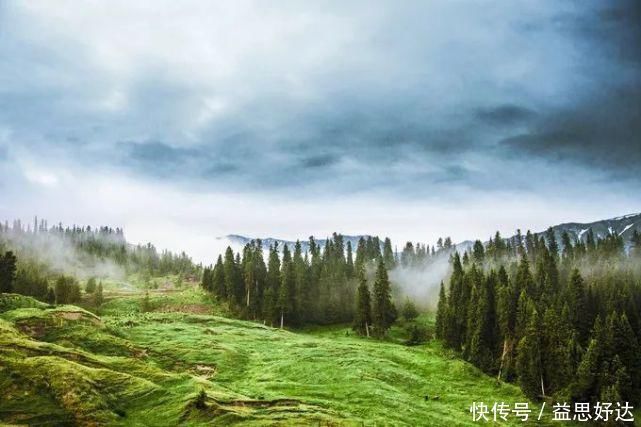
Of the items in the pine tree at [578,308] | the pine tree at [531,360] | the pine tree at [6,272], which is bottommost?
the pine tree at [531,360]

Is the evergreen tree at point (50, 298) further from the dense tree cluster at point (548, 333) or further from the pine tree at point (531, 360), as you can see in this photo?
the pine tree at point (531, 360)

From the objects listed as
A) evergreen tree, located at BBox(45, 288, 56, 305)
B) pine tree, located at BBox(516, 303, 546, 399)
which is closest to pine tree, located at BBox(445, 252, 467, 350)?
pine tree, located at BBox(516, 303, 546, 399)

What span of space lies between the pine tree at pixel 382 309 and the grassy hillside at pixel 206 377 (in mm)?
18773

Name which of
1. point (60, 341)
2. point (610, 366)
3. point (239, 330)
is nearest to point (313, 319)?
point (239, 330)

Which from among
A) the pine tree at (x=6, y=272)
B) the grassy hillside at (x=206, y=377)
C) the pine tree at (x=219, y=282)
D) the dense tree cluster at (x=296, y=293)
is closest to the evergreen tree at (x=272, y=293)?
the dense tree cluster at (x=296, y=293)

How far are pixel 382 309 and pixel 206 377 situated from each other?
73815 mm

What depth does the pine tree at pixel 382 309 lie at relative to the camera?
11938cm

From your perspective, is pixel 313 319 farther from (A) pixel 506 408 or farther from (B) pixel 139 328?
(A) pixel 506 408

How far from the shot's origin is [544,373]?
80.1 metres

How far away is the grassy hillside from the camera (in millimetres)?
29516

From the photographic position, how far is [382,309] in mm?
121562

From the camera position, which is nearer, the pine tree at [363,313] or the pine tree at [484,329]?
the pine tree at [484,329]

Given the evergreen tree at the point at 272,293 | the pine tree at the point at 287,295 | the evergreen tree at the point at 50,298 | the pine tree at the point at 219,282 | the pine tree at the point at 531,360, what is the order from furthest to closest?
1. the pine tree at the point at 219,282
2. the pine tree at the point at 287,295
3. the evergreen tree at the point at 272,293
4. the evergreen tree at the point at 50,298
5. the pine tree at the point at 531,360

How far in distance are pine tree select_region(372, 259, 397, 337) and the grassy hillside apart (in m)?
18.8
